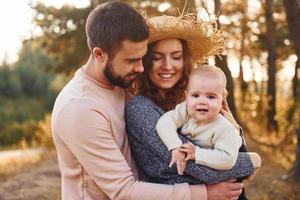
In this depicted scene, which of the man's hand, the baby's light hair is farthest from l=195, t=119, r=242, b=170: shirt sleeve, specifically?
the baby's light hair

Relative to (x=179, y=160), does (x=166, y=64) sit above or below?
above

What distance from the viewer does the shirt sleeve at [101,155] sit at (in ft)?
8.40

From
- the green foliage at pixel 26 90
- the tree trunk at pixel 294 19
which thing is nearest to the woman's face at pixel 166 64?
the tree trunk at pixel 294 19

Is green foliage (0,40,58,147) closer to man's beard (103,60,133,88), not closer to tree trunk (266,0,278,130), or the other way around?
tree trunk (266,0,278,130)

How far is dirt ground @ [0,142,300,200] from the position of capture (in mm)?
7551

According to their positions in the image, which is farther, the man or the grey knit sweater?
the grey knit sweater

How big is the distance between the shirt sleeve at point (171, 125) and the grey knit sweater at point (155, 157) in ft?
0.12

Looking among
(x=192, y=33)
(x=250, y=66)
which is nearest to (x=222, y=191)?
(x=192, y=33)

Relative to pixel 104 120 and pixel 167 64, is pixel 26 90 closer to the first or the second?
pixel 167 64

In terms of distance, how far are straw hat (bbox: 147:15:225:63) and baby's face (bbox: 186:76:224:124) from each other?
0.30 meters

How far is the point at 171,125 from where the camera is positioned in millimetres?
2693

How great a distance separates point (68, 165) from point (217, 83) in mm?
763

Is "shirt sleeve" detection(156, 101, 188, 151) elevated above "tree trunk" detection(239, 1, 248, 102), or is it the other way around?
"shirt sleeve" detection(156, 101, 188, 151)

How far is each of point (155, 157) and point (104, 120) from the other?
31 centimetres
